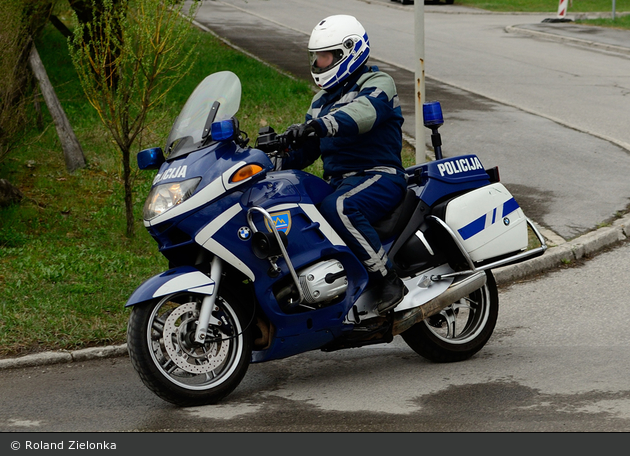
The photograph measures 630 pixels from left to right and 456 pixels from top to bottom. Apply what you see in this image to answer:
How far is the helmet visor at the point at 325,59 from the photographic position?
5160 mm

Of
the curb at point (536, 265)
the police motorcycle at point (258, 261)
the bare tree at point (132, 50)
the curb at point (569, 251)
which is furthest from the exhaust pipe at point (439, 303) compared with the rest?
the bare tree at point (132, 50)

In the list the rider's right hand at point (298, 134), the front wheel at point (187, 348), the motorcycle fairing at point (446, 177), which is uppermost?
the rider's right hand at point (298, 134)

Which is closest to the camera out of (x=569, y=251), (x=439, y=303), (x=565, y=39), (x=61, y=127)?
(x=439, y=303)

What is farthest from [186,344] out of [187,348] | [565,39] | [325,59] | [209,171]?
[565,39]

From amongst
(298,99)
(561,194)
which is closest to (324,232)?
(561,194)

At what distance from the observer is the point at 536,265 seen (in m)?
7.85

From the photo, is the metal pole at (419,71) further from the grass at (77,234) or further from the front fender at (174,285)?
the front fender at (174,285)

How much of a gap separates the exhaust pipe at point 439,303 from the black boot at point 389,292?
148 millimetres

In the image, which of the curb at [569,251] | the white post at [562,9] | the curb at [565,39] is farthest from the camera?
the white post at [562,9]

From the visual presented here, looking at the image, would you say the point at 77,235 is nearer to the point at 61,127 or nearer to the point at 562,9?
the point at 61,127

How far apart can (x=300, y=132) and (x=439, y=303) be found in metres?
1.49

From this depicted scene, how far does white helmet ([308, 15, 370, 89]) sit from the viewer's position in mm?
5121

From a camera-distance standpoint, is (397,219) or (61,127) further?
(61,127)

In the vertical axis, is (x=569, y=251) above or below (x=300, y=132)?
below
